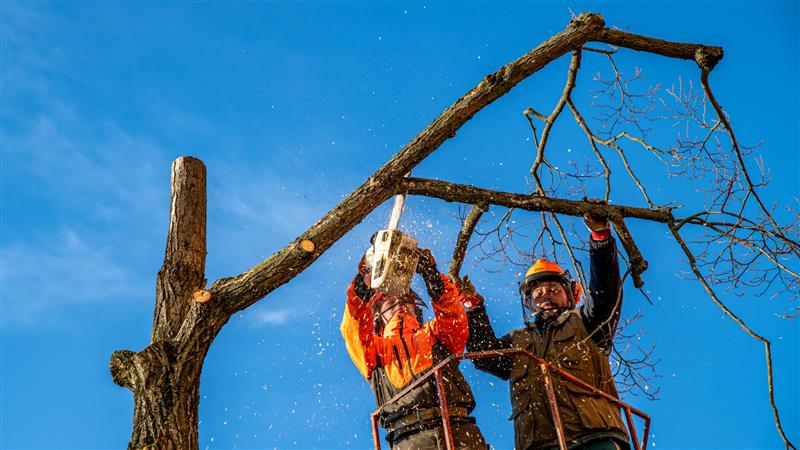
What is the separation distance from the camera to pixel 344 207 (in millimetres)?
4922

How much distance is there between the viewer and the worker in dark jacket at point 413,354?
4.82 metres

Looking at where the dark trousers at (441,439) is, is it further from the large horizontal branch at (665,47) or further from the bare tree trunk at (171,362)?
the large horizontal branch at (665,47)

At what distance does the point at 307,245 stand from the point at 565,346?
6.40 ft

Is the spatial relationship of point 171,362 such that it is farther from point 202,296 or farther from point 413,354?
point 413,354

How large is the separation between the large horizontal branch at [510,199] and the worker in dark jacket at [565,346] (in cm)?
18

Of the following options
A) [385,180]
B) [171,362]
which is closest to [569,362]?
[385,180]

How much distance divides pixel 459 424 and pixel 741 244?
2.34 meters

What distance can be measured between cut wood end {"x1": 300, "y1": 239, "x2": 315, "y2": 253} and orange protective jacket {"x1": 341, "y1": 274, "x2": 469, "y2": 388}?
24.3 inches

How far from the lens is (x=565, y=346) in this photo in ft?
17.6

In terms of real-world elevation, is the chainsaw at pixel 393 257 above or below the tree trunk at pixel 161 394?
above

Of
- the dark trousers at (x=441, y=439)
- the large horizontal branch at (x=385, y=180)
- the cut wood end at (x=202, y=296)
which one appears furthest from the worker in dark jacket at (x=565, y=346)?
the cut wood end at (x=202, y=296)

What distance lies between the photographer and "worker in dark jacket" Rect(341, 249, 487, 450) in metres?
4.82

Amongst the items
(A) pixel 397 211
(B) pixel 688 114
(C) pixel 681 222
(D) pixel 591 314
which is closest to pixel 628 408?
(D) pixel 591 314

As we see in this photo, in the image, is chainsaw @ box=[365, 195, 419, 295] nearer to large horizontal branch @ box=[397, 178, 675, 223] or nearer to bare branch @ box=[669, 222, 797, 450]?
large horizontal branch @ box=[397, 178, 675, 223]
